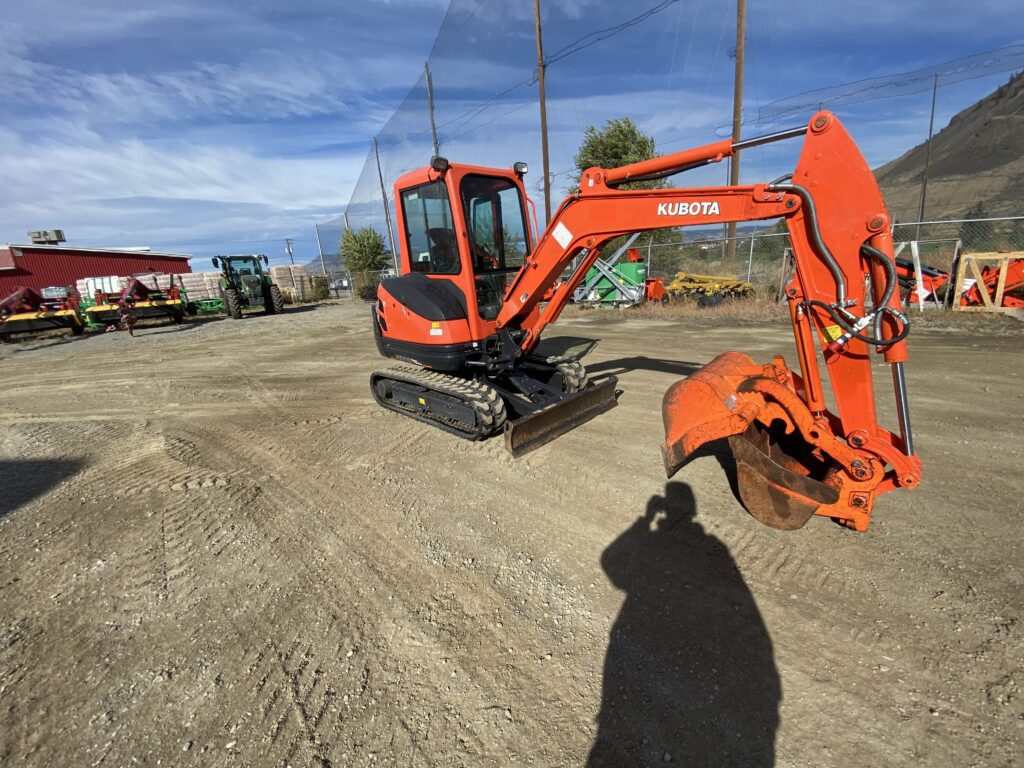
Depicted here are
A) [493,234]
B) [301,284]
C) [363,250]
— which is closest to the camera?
[493,234]

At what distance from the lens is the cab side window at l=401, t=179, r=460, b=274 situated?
4.80 meters

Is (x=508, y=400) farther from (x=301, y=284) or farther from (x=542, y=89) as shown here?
(x=301, y=284)

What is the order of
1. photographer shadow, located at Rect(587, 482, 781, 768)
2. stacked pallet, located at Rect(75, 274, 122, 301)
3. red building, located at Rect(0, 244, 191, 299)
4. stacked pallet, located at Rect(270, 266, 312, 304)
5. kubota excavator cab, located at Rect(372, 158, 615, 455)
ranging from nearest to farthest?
photographer shadow, located at Rect(587, 482, 781, 768) → kubota excavator cab, located at Rect(372, 158, 615, 455) → stacked pallet, located at Rect(75, 274, 122, 301) → red building, located at Rect(0, 244, 191, 299) → stacked pallet, located at Rect(270, 266, 312, 304)

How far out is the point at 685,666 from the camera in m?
2.19

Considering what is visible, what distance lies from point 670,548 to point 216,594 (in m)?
2.87

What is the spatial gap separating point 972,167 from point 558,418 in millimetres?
82544

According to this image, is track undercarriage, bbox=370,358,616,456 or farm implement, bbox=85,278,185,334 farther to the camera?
farm implement, bbox=85,278,185,334

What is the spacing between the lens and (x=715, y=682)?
2102 millimetres

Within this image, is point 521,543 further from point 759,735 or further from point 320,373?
point 320,373

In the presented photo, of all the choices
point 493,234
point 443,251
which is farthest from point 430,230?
point 493,234

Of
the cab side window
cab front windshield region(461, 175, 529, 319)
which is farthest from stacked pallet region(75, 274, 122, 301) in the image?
cab front windshield region(461, 175, 529, 319)

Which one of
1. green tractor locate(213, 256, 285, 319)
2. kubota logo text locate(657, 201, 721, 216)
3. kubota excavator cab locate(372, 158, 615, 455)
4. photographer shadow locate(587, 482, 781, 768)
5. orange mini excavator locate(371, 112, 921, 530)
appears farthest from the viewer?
green tractor locate(213, 256, 285, 319)

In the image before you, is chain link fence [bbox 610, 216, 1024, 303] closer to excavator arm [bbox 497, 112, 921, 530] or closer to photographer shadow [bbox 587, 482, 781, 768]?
excavator arm [bbox 497, 112, 921, 530]

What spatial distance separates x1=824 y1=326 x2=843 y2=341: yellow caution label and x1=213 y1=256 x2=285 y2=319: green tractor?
864 inches
